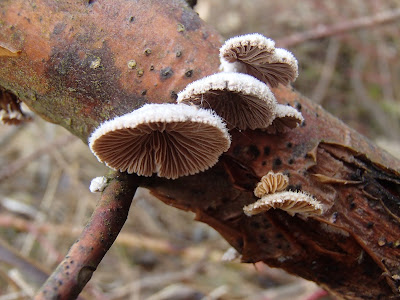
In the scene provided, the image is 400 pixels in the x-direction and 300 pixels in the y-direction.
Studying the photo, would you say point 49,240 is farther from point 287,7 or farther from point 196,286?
point 287,7

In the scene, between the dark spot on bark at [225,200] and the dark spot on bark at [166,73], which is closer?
the dark spot on bark at [166,73]

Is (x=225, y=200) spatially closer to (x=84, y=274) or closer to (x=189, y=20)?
(x=84, y=274)

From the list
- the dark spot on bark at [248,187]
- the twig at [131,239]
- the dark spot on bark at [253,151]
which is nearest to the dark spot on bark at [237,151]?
the dark spot on bark at [253,151]

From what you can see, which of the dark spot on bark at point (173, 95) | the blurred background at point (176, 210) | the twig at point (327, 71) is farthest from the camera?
the twig at point (327, 71)

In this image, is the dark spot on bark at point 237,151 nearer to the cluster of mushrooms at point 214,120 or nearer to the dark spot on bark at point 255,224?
the cluster of mushrooms at point 214,120

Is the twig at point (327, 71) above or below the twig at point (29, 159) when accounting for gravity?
above

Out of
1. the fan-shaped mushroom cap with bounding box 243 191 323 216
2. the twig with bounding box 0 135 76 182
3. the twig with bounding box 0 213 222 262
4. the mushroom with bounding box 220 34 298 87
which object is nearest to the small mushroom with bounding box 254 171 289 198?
the fan-shaped mushroom cap with bounding box 243 191 323 216

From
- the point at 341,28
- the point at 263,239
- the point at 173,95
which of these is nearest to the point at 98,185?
the point at 173,95
